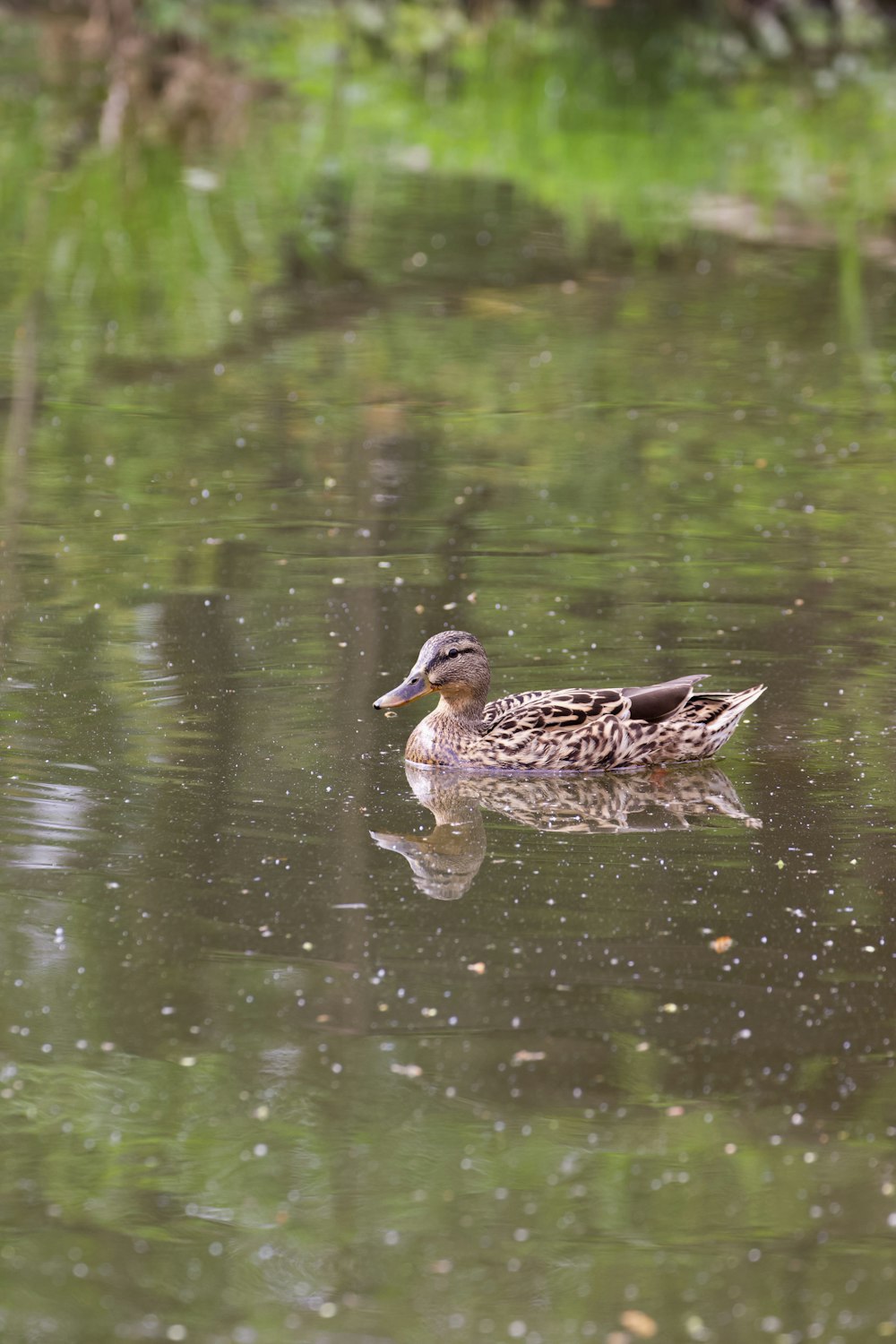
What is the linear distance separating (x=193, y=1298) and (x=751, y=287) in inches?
501

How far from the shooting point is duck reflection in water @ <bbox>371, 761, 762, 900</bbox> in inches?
277

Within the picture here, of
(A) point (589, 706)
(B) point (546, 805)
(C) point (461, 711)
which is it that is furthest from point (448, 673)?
(B) point (546, 805)

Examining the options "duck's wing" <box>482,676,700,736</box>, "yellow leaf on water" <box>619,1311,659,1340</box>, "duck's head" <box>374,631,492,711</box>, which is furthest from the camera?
"duck's head" <box>374,631,492,711</box>

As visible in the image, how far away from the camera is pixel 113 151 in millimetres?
20281

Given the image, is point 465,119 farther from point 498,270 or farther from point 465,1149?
point 465,1149

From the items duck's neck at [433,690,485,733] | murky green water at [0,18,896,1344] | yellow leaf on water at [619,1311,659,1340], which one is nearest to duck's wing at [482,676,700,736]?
duck's neck at [433,690,485,733]

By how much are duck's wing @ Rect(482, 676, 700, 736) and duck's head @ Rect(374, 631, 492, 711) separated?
20cm

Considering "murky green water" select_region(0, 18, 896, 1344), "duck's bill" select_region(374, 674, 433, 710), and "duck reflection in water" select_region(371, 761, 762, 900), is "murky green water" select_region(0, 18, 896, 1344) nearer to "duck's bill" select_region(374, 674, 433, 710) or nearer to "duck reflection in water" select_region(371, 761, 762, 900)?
"duck reflection in water" select_region(371, 761, 762, 900)

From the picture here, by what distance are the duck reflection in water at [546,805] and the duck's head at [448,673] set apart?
30 cm

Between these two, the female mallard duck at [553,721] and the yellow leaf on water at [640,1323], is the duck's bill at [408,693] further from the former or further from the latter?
the yellow leaf on water at [640,1323]

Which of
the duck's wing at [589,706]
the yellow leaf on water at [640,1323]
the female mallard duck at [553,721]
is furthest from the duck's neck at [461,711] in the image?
the yellow leaf on water at [640,1323]

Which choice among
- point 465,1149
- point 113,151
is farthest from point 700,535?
point 113,151

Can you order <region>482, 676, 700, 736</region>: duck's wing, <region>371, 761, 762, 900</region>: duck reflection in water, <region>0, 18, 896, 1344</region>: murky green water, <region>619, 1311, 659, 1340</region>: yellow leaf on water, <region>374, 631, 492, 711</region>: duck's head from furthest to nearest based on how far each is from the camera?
<region>374, 631, 492, 711</region>: duck's head < <region>482, 676, 700, 736</region>: duck's wing < <region>371, 761, 762, 900</region>: duck reflection in water < <region>0, 18, 896, 1344</region>: murky green water < <region>619, 1311, 659, 1340</region>: yellow leaf on water

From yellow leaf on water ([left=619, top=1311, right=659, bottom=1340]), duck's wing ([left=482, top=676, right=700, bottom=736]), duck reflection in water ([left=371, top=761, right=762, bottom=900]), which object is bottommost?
duck reflection in water ([left=371, top=761, right=762, bottom=900])
